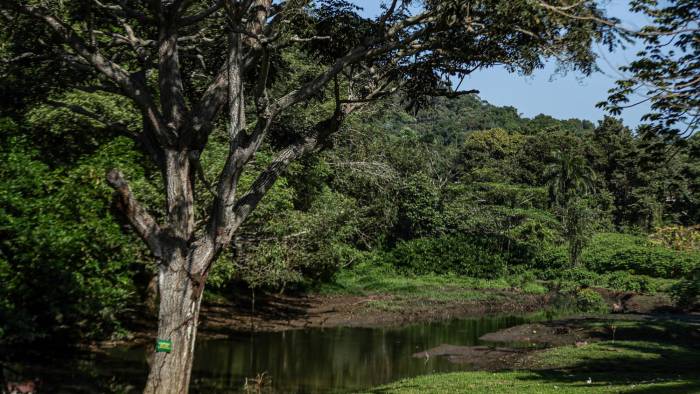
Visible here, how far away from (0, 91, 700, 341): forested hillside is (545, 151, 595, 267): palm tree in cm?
20

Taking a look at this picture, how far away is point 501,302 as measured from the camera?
40.2 m

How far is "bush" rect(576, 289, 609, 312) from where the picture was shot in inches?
1417

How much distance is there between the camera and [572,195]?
5028cm

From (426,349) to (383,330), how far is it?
5955 millimetres

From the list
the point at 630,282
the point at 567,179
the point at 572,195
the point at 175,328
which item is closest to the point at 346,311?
the point at 630,282

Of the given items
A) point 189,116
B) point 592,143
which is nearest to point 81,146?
point 189,116

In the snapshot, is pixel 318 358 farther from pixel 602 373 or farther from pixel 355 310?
pixel 355 310

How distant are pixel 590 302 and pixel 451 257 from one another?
13250 millimetres

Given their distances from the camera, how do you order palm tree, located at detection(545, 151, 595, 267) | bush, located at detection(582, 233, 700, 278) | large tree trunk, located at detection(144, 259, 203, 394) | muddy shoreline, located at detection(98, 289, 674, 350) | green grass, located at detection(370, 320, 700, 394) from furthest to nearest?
palm tree, located at detection(545, 151, 595, 267) < bush, located at detection(582, 233, 700, 278) < muddy shoreline, located at detection(98, 289, 674, 350) < green grass, located at detection(370, 320, 700, 394) < large tree trunk, located at detection(144, 259, 203, 394)

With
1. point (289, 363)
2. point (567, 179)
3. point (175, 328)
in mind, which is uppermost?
point (567, 179)

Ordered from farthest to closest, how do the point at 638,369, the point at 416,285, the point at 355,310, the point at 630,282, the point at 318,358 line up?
1. the point at 416,285
2. the point at 630,282
3. the point at 355,310
4. the point at 318,358
5. the point at 638,369

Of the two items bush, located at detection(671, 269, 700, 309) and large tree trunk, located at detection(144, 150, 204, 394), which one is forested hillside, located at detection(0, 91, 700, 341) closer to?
large tree trunk, located at detection(144, 150, 204, 394)

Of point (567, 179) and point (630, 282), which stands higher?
point (567, 179)

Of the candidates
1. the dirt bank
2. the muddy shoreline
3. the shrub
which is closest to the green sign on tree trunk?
the shrub
